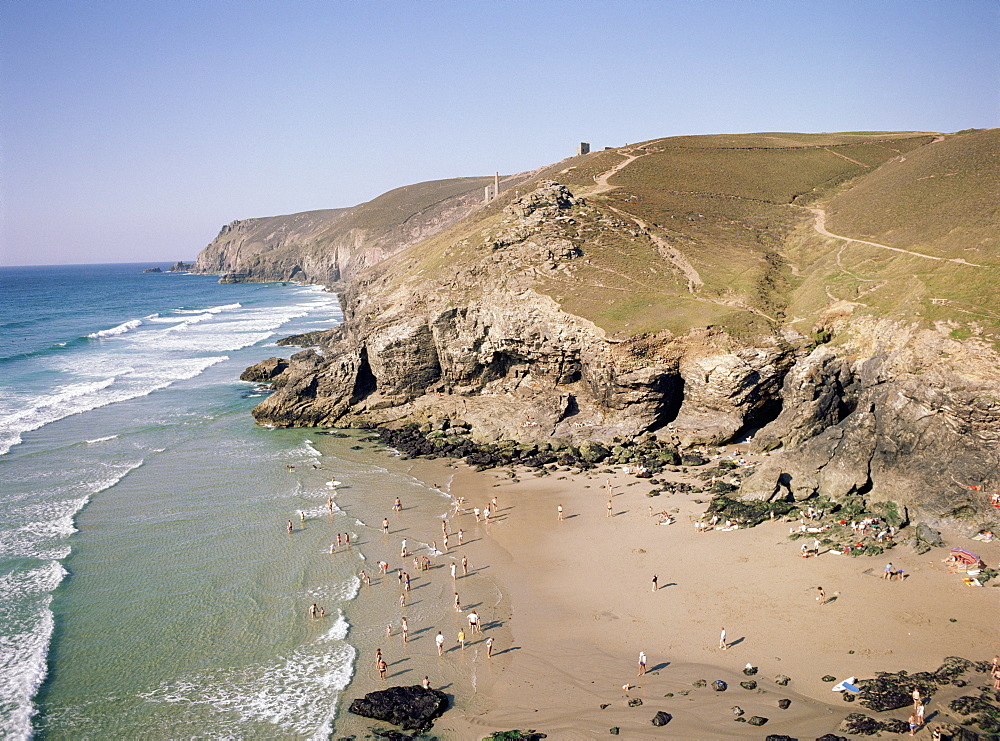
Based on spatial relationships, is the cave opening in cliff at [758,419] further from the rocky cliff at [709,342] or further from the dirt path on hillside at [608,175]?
the dirt path on hillside at [608,175]

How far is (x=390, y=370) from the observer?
5006 centimetres

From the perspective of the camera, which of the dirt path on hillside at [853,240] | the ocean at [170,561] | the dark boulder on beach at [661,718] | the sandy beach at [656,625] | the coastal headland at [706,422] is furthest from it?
the dirt path on hillside at [853,240]

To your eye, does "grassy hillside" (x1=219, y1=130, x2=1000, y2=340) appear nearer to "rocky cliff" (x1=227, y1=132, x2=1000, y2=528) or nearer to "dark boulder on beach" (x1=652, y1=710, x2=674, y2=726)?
"rocky cliff" (x1=227, y1=132, x2=1000, y2=528)

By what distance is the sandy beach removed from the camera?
19062mm

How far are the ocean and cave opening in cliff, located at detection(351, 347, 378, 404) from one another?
15.0ft

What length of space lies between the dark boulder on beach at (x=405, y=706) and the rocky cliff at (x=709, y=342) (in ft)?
61.1

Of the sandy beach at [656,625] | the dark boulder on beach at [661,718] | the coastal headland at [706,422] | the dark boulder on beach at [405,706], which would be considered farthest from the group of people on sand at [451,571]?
the dark boulder on beach at [661,718]

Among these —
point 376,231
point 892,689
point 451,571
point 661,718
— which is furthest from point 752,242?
point 376,231

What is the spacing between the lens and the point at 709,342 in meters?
40.8

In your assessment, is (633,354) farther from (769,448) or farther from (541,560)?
(541,560)

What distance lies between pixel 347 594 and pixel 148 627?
23.3 feet

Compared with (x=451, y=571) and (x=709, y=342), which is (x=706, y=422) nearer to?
(x=709, y=342)

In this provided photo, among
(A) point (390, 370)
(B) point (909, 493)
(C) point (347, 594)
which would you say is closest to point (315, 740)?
(C) point (347, 594)

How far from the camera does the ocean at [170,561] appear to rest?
20.6m
